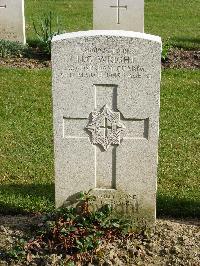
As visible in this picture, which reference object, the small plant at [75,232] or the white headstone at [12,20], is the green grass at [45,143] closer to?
the small plant at [75,232]

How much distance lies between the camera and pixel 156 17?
15.0 m

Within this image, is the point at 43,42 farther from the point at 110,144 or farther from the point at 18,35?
the point at 110,144

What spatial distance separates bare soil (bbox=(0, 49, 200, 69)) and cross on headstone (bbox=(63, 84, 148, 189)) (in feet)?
18.3

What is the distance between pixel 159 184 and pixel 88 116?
1.66 meters

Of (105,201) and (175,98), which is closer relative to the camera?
(105,201)

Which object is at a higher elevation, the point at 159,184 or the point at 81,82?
the point at 81,82

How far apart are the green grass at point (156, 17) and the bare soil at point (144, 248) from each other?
731 centimetres

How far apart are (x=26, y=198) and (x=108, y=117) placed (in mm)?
1469

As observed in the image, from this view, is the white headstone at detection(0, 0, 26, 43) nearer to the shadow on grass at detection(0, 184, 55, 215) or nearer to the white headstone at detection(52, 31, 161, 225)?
the shadow on grass at detection(0, 184, 55, 215)

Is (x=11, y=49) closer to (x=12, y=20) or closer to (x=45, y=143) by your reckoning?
(x=12, y=20)

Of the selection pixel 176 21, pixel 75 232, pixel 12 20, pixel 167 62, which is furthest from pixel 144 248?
pixel 176 21

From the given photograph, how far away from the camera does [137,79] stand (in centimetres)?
425

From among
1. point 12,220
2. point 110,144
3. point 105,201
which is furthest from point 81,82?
point 12,220

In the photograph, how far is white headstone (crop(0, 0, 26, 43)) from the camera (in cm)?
1073
